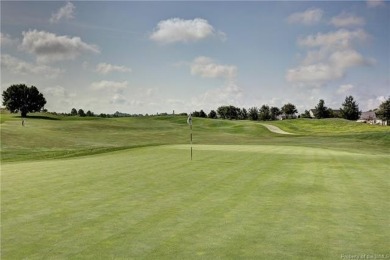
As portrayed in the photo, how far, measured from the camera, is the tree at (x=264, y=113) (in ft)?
585

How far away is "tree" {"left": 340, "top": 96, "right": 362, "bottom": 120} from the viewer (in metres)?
150

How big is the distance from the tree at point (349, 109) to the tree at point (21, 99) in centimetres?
10695

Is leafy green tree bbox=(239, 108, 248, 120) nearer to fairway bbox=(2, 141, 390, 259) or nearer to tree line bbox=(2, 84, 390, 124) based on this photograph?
tree line bbox=(2, 84, 390, 124)

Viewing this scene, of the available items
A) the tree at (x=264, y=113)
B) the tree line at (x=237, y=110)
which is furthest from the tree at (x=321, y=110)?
the tree at (x=264, y=113)

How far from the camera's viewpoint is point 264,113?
17900cm

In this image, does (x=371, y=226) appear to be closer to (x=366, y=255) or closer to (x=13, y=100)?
(x=366, y=255)

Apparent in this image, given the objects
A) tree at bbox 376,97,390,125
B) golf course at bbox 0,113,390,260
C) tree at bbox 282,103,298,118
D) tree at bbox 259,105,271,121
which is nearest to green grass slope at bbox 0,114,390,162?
golf course at bbox 0,113,390,260

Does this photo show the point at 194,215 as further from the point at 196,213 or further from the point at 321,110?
the point at 321,110

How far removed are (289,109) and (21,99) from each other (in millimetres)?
122215

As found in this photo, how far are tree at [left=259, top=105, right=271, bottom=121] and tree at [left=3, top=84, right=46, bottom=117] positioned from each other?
327 ft

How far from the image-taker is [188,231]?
8508 millimetres

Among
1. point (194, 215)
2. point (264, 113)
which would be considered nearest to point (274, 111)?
point (264, 113)

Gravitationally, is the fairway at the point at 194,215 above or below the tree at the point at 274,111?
below

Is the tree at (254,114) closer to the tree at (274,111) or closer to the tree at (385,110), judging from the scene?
the tree at (274,111)
